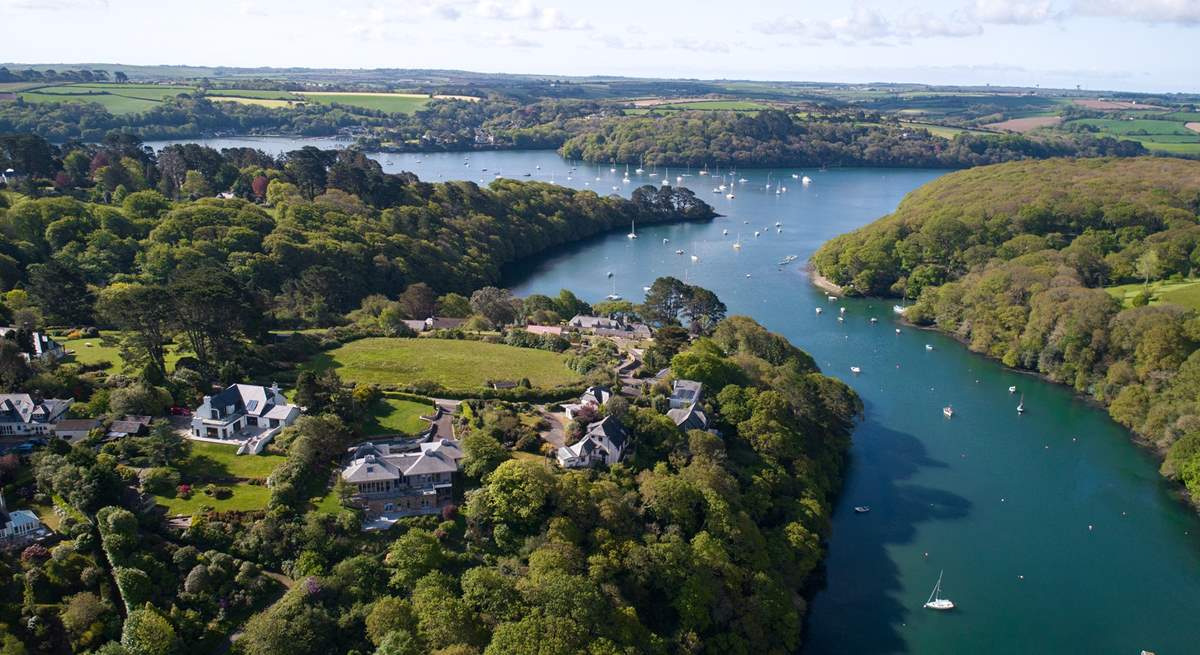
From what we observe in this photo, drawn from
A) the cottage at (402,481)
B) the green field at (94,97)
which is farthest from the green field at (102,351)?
the green field at (94,97)

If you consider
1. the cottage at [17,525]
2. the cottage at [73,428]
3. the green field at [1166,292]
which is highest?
the cottage at [73,428]

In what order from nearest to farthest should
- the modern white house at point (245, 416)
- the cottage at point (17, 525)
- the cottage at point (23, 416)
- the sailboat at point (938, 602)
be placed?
the cottage at point (17, 525) → the cottage at point (23, 416) → the sailboat at point (938, 602) → the modern white house at point (245, 416)

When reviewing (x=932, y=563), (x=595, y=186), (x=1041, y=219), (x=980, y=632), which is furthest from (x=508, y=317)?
(x=595, y=186)

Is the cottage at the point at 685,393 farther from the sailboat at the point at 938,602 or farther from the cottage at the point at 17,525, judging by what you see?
the cottage at the point at 17,525

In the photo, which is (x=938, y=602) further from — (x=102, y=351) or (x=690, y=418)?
(x=102, y=351)

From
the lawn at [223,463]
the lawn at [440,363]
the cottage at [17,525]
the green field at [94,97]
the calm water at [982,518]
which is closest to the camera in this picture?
the cottage at [17,525]

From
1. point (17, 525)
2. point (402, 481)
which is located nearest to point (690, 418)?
point (402, 481)
